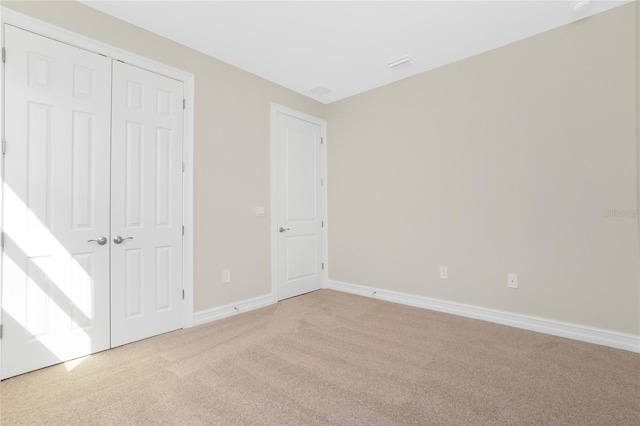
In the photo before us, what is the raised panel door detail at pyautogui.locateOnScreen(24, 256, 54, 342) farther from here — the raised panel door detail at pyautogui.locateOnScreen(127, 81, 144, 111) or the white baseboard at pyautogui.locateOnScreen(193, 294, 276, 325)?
the raised panel door detail at pyautogui.locateOnScreen(127, 81, 144, 111)

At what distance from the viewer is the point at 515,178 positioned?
2.95m

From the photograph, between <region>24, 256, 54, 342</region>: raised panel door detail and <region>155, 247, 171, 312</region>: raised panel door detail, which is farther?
<region>155, 247, 171, 312</region>: raised panel door detail

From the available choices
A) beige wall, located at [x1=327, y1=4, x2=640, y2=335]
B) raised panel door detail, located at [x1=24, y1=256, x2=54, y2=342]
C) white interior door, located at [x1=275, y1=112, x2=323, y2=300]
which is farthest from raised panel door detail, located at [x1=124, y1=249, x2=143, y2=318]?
beige wall, located at [x1=327, y1=4, x2=640, y2=335]

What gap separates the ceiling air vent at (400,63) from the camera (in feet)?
10.7

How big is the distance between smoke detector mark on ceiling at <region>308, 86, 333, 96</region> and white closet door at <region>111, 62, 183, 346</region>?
176 centimetres

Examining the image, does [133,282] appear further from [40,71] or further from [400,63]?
[400,63]

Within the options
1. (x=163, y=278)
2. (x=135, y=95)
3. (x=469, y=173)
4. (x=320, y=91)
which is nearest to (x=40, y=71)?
(x=135, y=95)

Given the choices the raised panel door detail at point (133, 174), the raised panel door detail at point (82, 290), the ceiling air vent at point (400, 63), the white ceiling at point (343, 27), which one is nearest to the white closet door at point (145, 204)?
the raised panel door detail at point (133, 174)

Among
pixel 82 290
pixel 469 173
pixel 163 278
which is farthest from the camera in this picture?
pixel 469 173

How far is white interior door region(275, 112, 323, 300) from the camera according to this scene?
3943 mm

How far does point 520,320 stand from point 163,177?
373 cm

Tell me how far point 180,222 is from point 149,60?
1.52 m

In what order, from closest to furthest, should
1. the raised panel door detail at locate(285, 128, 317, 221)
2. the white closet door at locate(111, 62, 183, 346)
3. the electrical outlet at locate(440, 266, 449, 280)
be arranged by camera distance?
the white closet door at locate(111, 62, 183, 346)
the electrical outlet at locate(440, 266, 449, 280)
the raised panel door detail at locate(285, 128, 317, 221)

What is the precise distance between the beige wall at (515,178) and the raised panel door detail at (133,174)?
2665mm
